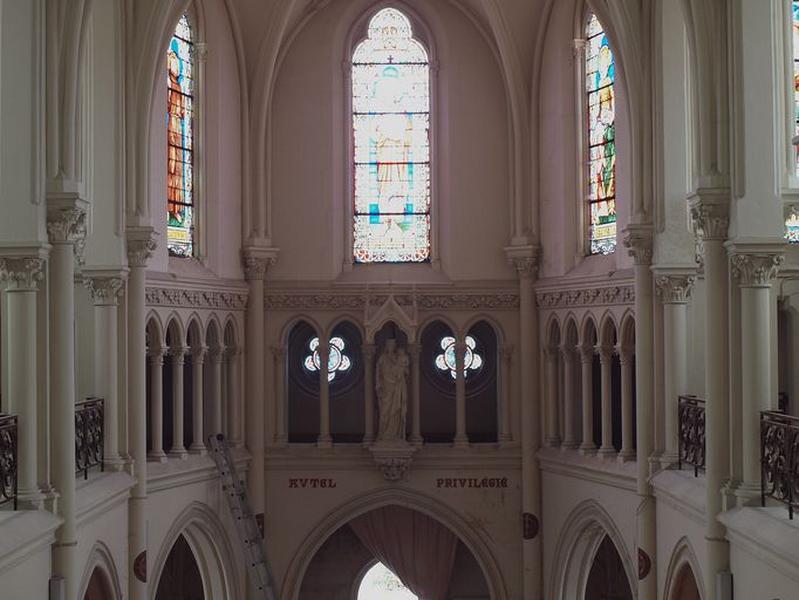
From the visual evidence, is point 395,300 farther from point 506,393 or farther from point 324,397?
point 506,393

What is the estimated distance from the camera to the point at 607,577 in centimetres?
2248

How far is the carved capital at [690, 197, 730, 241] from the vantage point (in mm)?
13758

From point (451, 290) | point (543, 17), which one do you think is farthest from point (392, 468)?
point (543, 17)

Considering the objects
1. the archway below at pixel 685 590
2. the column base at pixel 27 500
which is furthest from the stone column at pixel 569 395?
the column base at pixel 27 500

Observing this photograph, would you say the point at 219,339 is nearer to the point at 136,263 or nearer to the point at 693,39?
the point at 136,263

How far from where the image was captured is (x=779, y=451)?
12727 millimetres

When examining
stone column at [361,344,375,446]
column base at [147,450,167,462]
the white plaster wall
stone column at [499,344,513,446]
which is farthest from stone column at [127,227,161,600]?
stone column at [499,344,513,446]

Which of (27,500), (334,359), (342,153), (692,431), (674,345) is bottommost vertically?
(27,500)

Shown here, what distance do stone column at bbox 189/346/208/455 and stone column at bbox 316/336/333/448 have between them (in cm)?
236

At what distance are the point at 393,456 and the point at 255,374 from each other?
8.11 feet

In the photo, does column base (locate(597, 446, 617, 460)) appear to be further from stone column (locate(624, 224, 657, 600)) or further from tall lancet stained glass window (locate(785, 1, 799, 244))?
tall lancet stained glass window (locate(785, 1, 799, 244))

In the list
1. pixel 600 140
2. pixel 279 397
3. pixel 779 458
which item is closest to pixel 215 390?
pixel 279 397

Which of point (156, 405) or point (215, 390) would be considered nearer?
point (156, 405)

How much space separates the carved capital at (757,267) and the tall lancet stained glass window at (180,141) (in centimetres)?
928
